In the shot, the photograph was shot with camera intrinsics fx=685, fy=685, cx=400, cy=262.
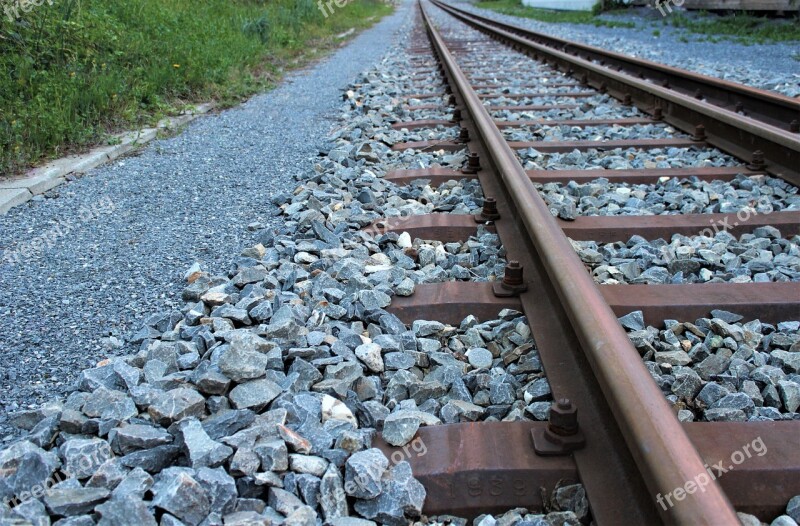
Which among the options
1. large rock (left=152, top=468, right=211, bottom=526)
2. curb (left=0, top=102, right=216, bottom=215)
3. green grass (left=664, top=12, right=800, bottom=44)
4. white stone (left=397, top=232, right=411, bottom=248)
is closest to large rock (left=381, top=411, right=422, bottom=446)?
large rock (left=152, top=468, right=211, bottom=526)

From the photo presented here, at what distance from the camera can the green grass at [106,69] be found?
4.71 m

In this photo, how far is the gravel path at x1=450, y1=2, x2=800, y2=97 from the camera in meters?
7.22

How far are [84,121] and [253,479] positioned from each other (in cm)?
439

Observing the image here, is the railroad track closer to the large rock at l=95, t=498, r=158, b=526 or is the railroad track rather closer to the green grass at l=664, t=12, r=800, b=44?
the large rock at l=95, t=498, r=158, b=526

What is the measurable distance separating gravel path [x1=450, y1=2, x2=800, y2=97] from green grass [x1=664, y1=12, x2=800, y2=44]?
303mm

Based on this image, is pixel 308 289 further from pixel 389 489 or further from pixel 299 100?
pixel 299 100

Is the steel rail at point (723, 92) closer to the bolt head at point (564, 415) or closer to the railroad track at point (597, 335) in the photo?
the railroad track at point (597, 335)

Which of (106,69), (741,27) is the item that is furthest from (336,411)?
(741,27)

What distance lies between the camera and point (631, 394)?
1.45m

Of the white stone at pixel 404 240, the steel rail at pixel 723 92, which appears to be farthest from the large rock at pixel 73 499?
the steel rail at pixel 723 92

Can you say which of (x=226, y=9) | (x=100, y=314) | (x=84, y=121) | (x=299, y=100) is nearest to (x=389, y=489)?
(x=100, y=314)

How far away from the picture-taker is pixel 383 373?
2.08 m

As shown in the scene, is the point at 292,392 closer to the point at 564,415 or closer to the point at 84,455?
the point at 84,455

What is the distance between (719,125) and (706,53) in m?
6.21
